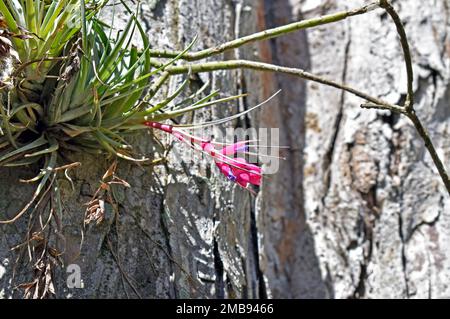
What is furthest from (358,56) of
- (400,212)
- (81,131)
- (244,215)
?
(81,131)

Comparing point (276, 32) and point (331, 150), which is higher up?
point (331, 150)

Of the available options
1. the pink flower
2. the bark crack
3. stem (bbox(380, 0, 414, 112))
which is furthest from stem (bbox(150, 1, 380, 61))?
the bark crack

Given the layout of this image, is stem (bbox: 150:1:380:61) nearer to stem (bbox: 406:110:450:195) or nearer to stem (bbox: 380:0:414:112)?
stem (bbox: 380:0:414:112)

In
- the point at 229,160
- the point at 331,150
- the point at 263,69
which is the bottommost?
the point at 229,160

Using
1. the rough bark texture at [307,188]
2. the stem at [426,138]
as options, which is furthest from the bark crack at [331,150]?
the stem at [426,138]

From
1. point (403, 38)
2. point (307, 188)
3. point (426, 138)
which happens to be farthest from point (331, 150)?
point (403, 38)

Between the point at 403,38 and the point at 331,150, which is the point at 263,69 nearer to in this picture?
the point at 403,38

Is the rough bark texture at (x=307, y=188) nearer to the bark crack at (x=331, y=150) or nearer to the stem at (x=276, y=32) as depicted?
the bark crack at (x=331, y=150)

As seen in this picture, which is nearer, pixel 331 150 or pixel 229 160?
pixel 229 160
